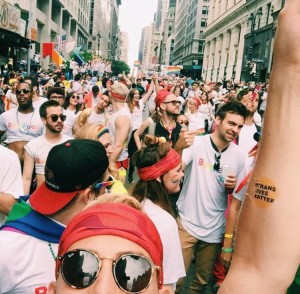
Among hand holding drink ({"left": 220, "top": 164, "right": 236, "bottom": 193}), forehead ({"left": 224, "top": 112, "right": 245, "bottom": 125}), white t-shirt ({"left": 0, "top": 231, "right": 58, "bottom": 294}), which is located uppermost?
forehead ({"left": 224, "top": 112, "right": 245, "bottom": 125})

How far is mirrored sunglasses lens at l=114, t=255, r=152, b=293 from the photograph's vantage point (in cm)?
117

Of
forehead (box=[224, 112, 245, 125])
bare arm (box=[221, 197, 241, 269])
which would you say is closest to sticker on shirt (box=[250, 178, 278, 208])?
bare arm (box=[221, 197, 241, 269])

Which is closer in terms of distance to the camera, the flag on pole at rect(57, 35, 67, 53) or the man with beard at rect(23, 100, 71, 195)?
the man with beard at rect(23, 100, 71, 195)

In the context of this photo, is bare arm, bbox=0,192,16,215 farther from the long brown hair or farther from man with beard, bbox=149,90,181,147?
man with beard, bbox=149,90,181,147

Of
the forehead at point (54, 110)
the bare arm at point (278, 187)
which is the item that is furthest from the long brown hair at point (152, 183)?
the bare arm at point (278, 187)

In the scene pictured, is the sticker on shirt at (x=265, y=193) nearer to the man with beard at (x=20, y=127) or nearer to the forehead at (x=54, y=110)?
the forehead at (x=54, y=110)

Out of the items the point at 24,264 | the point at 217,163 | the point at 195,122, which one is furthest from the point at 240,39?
the point at 24,264

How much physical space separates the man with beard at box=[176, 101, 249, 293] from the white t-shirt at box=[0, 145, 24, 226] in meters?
1.65

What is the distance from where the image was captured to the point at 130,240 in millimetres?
1239

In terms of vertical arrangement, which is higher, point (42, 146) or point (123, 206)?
point (123, 206)

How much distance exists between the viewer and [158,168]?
9.93 ft

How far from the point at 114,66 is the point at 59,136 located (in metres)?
99.1

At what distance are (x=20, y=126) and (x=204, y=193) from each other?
3027 mm

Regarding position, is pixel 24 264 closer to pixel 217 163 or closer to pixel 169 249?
pixel 169 249
